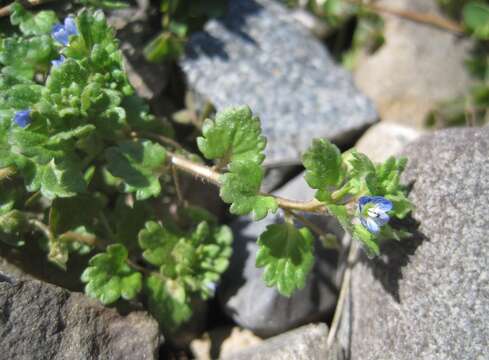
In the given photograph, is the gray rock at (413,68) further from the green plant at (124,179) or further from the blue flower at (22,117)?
the blue flower at (22,117)

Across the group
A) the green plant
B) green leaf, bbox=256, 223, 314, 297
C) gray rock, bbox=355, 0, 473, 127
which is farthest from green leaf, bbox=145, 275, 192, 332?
gray rock, bbox=355, 0, 473, 127

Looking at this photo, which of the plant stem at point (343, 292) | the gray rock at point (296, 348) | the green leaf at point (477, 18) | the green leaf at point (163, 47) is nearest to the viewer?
the gray rock at point (296, 348)

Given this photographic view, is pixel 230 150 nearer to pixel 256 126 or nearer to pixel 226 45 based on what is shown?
pixel 256 126

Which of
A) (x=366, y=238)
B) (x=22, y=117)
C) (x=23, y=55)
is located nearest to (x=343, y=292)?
(x=366, y=238)

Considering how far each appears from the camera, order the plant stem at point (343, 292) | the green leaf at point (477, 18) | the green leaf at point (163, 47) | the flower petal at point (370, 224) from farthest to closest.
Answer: the green leaf at point (477, 18) → the green leaf at point (163, 47) → the plant stem at point (343, 292) → the flower petal at point (370, 224)

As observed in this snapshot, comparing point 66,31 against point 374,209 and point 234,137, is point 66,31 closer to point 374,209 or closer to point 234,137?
point 234,137

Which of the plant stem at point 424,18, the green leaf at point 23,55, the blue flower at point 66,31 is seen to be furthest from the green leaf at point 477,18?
the green leaf at point 23,55

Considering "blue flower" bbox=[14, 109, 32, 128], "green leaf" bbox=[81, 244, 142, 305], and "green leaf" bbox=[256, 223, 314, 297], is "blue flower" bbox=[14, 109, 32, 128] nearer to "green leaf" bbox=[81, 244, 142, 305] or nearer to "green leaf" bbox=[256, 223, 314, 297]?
"green leaf" bbox=[81, 244, 142, 305]

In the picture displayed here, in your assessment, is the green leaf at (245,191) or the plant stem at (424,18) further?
the plant stem at (424,18)
